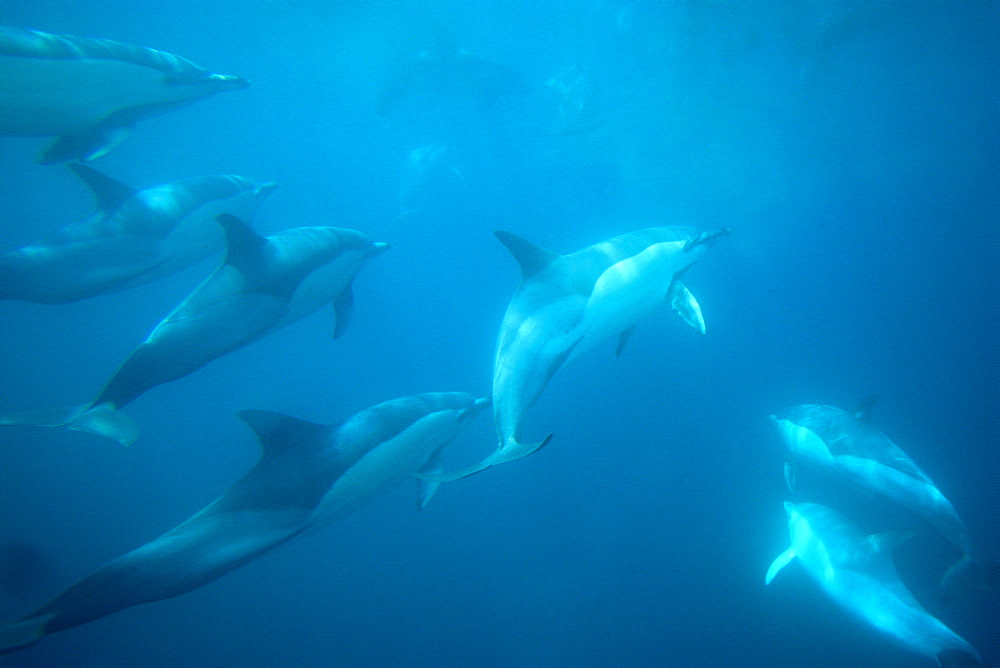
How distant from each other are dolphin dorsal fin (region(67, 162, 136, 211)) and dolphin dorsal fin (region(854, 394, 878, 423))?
9.91 metres

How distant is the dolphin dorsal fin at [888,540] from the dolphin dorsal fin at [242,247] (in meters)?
8.45

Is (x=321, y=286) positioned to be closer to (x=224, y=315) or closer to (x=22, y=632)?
(x=224, y=315)

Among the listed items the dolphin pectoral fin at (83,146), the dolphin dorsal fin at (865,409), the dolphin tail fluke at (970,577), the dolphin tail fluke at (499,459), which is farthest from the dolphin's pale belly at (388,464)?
the dolphin tail fluke at (970,577)

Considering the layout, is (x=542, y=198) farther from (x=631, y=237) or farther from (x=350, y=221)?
(x=631, y=237)

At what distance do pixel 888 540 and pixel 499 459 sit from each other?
608 cm

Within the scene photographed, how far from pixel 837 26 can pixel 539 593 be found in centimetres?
1942

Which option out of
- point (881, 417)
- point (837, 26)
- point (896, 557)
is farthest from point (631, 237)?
point (837, 26)

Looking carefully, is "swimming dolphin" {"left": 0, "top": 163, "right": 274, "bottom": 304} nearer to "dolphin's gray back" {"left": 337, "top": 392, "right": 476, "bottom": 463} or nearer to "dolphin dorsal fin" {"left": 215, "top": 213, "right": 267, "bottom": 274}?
"dolphin dorsal fin" {"left": 215, "top": 213, "right": 267, "bottom": 274}

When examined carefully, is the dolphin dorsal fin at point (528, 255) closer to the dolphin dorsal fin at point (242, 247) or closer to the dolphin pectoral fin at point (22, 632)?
the dolphin dorsal fin at point (242, 247)

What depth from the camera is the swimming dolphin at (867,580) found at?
5.56 metres

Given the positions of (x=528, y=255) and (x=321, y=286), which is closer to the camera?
(x=528, y=255)

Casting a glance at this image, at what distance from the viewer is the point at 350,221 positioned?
18.5 meters

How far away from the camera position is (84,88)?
17.1 ft

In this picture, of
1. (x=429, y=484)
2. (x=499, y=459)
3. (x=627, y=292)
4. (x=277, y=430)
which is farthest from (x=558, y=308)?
(x=429, y=484)
